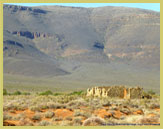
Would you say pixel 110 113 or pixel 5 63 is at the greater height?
→ pixel 5 63

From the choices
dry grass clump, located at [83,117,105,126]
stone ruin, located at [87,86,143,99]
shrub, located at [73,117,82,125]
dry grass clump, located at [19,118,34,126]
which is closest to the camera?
dry grass clump, located at [83,117,105,126]

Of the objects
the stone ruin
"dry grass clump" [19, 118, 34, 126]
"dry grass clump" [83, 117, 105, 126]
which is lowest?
"dry grass clump" [19, 118, 34, 126]

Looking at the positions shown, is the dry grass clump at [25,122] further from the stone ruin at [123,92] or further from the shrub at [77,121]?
the stone ruin at [123,92]

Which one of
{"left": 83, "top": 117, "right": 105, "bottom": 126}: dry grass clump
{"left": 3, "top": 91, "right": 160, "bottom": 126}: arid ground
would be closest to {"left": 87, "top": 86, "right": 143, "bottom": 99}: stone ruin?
{"left": 3, "top": 91, "right": 160, "bottom": 126}: arid ground

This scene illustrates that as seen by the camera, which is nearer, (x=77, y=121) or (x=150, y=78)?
(x=77, y=121)

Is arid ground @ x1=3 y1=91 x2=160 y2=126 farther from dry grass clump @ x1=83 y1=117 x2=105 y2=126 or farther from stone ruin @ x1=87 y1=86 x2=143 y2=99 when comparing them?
stone ruin @ x1=87 y1=86 x2=143 y2=99

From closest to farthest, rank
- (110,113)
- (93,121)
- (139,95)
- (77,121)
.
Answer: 1. (93,121)
2. (77,121)
3. (110,113)
4. (139,95)

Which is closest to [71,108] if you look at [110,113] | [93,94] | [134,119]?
[110,113]

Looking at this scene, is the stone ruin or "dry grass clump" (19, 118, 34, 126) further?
the stone ruin

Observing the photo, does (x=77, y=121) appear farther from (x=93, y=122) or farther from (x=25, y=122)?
(x=25, y=122)

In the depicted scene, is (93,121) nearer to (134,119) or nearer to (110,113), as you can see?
(134,119)

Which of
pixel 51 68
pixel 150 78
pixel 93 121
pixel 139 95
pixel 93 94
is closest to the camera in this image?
pixel 93 121
